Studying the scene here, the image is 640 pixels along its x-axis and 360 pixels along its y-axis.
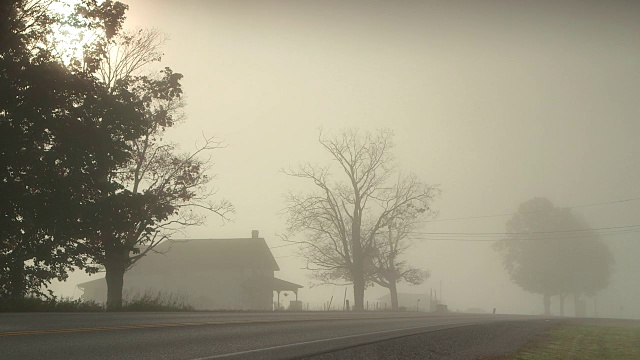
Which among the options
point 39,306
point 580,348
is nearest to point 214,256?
point 39,306

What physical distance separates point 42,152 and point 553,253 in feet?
201

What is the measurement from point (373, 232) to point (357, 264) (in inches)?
118

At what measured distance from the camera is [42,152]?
20.9 meters

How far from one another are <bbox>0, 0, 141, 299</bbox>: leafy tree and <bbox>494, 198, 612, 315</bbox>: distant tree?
58.0 meters

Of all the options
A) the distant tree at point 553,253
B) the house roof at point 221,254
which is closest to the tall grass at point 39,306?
the house roof at point 221,254

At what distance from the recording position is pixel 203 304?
5888 cm

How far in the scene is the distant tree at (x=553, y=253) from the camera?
65.4 m

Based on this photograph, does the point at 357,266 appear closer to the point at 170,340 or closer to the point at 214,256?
the point at 214,256

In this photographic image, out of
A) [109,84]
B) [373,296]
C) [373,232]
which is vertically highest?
[109,84]

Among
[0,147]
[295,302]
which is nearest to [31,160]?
[0,147]

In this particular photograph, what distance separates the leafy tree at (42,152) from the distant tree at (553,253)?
190 ft

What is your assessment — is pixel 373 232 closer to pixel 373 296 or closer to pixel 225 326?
pixel 225 326

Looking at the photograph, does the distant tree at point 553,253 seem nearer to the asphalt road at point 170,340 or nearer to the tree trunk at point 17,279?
the asphalt road at point 170,340

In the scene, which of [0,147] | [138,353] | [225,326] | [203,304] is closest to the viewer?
[138,353]
